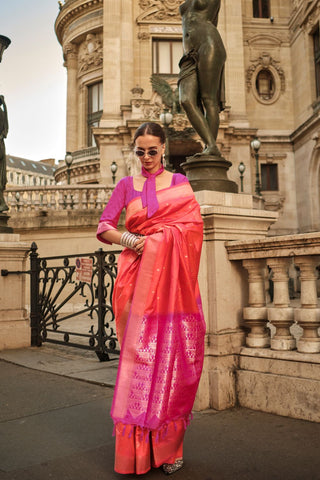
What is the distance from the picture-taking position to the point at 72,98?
120 feet

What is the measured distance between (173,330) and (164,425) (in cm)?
56

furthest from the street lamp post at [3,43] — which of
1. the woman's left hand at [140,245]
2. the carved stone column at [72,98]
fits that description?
the carved stone column at [72,98]

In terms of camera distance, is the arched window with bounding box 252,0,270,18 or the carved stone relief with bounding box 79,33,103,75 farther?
the carved stone relief with bounding box 79,33,103,75

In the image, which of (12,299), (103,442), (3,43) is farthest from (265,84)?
(103,442)

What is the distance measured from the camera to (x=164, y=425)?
2820mm

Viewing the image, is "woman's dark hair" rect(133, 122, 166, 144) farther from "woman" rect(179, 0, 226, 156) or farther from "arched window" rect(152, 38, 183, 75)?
"arched window" rect(152, 38, 183, 75)

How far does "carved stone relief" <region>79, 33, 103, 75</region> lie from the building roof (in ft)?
227

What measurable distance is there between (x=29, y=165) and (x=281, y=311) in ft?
356

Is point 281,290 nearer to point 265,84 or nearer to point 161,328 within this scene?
point 161,328

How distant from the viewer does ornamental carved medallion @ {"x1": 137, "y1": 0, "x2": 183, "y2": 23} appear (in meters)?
28.1

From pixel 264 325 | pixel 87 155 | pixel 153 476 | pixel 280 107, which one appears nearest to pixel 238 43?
pixel 280 107

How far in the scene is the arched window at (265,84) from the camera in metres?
29.4

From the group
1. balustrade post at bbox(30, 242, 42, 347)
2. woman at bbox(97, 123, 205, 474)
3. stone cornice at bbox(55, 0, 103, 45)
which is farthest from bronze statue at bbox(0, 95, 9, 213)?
stone cornice at bbox(55, 0, 103, 45)

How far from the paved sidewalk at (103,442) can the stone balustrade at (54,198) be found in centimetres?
1089
